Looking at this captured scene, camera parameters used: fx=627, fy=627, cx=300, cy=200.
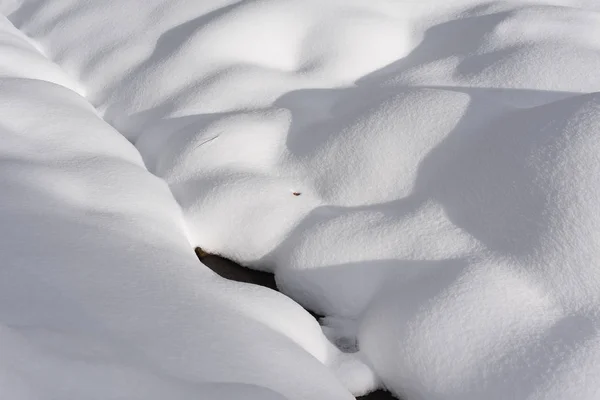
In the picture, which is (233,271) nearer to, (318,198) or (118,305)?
(318,198)

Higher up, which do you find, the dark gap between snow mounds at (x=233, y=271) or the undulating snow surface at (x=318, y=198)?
the undulating snow surface at (x=318, y=198)

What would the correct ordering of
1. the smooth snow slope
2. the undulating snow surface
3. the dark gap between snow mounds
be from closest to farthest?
the smooth snow slope < the undulating snow surface < the dark gap between snow mounds

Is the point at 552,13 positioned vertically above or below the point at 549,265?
above

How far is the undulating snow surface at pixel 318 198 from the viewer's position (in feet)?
3.39

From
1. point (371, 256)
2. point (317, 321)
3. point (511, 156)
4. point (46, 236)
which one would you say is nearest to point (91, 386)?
point (46, 236)

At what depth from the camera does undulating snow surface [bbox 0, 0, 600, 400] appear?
1033 mm

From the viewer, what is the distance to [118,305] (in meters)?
1.02

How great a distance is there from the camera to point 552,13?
2.00 m

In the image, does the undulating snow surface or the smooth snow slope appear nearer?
the smooth snow slope

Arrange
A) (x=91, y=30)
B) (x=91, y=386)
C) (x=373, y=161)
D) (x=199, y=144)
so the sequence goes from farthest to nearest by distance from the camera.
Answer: (x=91, y=30) < (x=199, y=144) < (x=373, y=161) < (x=91, y=386)

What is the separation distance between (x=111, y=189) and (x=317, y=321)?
565mm

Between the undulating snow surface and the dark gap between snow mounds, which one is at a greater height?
the undulating snow surface

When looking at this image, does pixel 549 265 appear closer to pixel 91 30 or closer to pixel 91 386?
pixel 91 386

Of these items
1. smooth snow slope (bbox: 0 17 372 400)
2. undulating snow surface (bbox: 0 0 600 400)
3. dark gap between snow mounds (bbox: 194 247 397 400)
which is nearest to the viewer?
smooth snow slope (bbox: 0 17 372 400)
